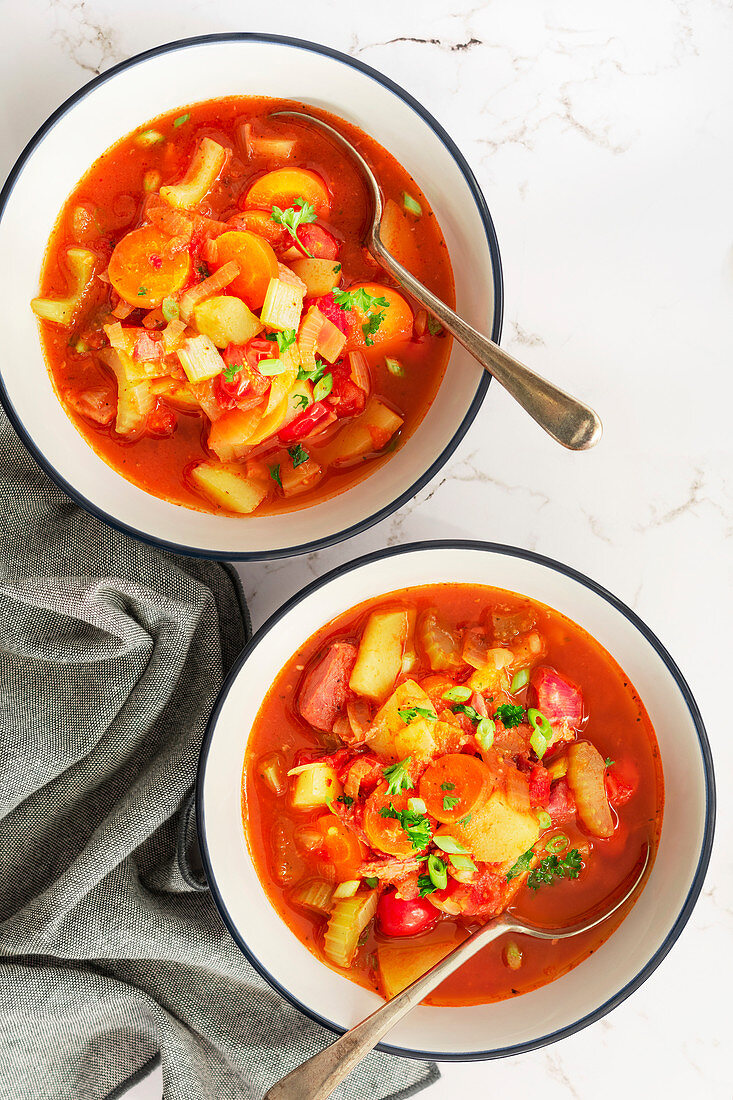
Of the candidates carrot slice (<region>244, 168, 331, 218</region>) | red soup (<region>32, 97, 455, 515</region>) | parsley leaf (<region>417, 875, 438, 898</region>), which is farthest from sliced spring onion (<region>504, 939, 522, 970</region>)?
carrot slice (<region>244, 168, 331, 218</region>)

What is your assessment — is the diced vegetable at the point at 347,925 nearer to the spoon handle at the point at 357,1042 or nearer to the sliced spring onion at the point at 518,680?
the spoon handle at the point at 357,1042

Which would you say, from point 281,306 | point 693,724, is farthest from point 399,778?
point 281,306

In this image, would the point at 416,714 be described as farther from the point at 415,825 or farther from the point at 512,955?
the point at 512,955

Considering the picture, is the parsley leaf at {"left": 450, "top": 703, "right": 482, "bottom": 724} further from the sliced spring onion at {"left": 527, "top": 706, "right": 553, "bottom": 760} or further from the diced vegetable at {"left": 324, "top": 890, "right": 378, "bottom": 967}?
the diced vegetable at {"left": 324, "top": 890, "right": 378, "bottom": 967}

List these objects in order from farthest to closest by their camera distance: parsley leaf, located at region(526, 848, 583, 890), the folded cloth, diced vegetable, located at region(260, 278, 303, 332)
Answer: the folded cloth < parsley leaf, located at region(526, 848, 583, 890) < diced vegetable, located at region(260, 278, 303, 332)

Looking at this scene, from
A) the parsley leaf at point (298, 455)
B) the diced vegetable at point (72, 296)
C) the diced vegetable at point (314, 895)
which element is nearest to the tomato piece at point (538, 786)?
the diced vegetable at point (314, 895)

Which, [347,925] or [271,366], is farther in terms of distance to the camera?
[347,925]

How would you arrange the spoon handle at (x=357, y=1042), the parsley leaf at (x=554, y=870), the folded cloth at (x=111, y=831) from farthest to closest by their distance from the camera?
the folded cloth at (x=111, y=831)
the parsley leaf at (x=554, y=870)
the spoon handle at (x=357, y=1042)
